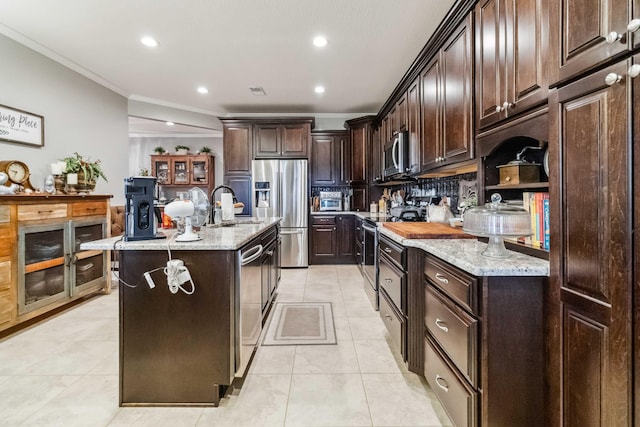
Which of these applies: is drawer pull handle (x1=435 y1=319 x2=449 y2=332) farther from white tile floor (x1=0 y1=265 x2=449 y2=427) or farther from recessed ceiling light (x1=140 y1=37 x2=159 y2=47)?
recessed ceiling light (x1=140 y1=37 x2=159 y2=47)

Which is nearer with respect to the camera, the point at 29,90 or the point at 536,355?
the point at 536,355

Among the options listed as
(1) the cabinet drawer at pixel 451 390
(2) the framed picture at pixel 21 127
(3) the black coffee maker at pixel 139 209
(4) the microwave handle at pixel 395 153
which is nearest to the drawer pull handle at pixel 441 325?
(1) the cabinet drawer at pixel 451 390

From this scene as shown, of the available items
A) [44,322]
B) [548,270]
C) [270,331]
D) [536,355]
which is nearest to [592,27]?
[548,270]

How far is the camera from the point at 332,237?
5.07 metres

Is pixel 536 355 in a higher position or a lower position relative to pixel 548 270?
lower

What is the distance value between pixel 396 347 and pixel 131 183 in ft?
6.80

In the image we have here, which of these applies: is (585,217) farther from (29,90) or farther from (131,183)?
(29,90)

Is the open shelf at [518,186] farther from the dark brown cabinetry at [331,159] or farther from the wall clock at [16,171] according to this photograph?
the wall clock at [16,171]

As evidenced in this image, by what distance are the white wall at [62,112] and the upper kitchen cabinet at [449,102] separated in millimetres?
3964

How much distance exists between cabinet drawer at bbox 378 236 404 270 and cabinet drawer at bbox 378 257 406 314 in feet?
0.20

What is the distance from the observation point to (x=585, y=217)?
3.23ft

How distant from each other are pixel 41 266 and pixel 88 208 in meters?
0.78

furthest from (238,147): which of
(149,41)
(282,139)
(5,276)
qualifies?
(5,276)

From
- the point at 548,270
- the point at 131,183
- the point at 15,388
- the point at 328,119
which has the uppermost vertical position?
the point at 328,119
